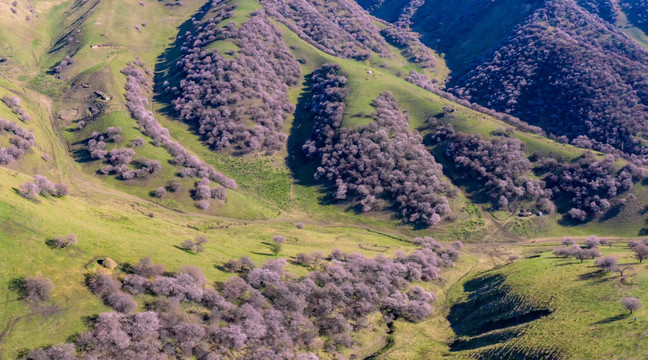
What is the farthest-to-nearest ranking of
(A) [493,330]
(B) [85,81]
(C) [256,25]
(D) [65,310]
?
(C) [256,25]
(B) [85,81]
(A) [493,330]
(D) [65,310]

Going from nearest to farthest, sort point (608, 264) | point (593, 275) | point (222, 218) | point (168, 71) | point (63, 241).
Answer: point (63, 241) < point (608, 264) < point (593, 275) < point (222, 218) < point (168, 71)

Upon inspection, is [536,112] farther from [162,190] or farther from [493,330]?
[162,190]

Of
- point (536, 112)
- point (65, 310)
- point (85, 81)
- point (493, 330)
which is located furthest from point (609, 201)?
point (85, 81)

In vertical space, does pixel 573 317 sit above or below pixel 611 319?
below

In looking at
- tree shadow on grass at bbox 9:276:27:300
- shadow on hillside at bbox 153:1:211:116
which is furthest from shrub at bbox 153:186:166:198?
tree shadow on grass at bbox 9:276:27:300

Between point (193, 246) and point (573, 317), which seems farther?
point (193, 246)

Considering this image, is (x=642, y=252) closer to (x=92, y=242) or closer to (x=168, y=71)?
(x=92, y=242)

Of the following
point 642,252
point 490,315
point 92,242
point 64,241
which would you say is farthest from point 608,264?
point 64,241

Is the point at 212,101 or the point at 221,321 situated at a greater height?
the point at 212,101

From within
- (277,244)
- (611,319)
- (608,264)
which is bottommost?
(277,244)
